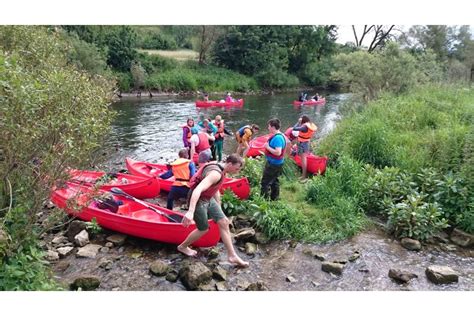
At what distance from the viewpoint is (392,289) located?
5.54 meters

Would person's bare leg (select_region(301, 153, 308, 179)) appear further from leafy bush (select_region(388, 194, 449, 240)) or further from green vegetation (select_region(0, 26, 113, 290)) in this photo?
green vegetation (select_region(0, 26, 113, 290))

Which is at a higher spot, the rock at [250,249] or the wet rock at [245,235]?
the wet rock at [245,235]

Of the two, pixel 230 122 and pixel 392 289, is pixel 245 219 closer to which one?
pixel 392 289

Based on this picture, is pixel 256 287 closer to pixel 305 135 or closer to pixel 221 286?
pixel 221 286

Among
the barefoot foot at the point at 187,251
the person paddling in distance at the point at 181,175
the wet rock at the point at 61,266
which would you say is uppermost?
the person paddling in distance at the point at 181,175

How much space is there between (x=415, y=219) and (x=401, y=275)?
1553 mm

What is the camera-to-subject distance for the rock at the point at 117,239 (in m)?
6.71

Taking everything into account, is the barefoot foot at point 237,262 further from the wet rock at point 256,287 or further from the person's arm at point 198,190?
the person's arm at point 198,190

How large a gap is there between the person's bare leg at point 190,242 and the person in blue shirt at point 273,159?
7.42 feet

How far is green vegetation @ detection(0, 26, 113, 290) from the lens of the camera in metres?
4.26

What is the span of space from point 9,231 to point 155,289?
204 centimetres

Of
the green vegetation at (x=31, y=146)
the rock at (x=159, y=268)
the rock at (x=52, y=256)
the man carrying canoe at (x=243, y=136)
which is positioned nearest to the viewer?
the green vegetation at (x=31, y=146)

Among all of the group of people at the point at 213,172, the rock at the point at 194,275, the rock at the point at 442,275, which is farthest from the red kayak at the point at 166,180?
the rock at the point at 442,275

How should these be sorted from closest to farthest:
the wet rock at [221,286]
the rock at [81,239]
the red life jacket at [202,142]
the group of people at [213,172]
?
the group of people at [213,172] → the wet rock at [221,286] → the rock at [81,239] → the red life jacket at [202,142]
